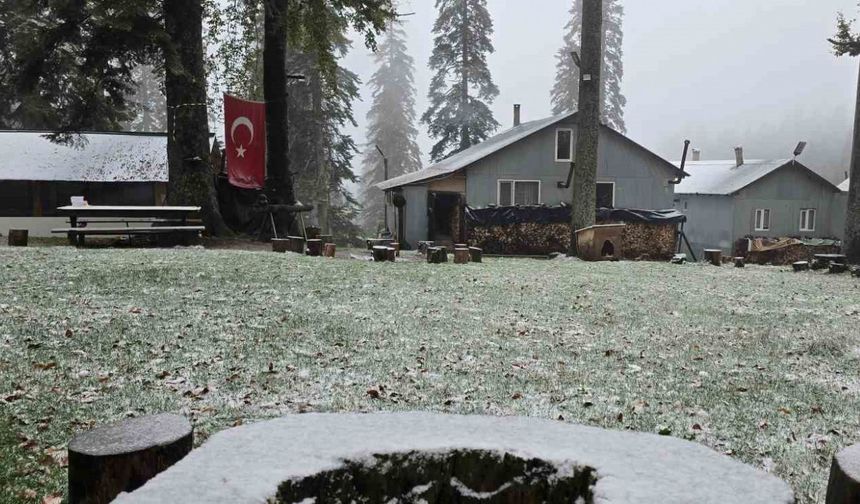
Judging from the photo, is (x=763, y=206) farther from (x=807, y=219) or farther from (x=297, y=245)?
(x=297, y=245)

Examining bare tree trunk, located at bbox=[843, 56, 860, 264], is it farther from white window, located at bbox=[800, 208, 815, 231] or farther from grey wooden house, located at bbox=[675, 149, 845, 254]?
white window, located at bbox=[800, 208, 815, 231]

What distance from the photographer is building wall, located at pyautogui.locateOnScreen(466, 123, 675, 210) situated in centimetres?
2805

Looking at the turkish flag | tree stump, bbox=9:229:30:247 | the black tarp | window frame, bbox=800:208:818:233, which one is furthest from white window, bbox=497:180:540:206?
tree stump, bbox=9:229:30:247

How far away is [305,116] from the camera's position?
36625 millimetres

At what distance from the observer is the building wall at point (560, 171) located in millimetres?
28047

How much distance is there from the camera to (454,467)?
2459mm

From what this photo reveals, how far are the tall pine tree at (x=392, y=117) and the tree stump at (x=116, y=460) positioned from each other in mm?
58347

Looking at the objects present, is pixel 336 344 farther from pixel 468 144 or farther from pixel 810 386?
pixel 468 144

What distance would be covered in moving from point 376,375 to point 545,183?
24.5m

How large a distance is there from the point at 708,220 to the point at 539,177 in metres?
13.3

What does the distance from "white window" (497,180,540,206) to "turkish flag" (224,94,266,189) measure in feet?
40.9

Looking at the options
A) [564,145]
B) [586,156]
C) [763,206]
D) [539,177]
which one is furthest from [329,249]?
[763,206]

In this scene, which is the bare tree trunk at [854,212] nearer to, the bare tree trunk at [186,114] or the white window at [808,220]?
the white window at [808,220]

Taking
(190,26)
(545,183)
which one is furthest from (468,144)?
(190,26)
